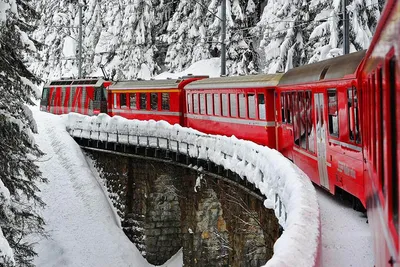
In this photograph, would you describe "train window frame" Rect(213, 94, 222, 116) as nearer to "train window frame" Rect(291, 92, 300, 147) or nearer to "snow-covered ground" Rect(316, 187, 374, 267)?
"train window frame" Rect(291, 92, 300, 147)

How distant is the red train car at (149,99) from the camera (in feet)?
94.8

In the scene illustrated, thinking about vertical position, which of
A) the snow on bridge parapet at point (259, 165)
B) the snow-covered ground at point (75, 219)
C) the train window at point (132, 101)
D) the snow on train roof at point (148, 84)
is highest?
the snow on train roof at point (148, 84)

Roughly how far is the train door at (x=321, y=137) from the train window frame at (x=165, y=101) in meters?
17.2

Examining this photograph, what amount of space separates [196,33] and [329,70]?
117 ft

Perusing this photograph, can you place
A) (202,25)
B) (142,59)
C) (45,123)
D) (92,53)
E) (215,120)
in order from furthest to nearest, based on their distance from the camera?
(92,53) → (142,59) → (202,25) → (45,123) → (215,120)

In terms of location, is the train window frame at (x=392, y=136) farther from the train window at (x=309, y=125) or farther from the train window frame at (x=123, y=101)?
the train window frame at (x=123, y=101)

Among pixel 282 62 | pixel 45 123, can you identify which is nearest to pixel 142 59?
pixel 45 123

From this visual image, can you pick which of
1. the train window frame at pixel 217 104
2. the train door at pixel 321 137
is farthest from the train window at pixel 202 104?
the train door at pixel 321 137

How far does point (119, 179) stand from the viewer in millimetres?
30719

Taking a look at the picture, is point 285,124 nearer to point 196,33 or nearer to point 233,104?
point 233,104

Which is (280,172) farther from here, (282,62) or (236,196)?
(282,62)

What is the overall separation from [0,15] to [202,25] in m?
31.6

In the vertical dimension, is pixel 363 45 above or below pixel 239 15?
below

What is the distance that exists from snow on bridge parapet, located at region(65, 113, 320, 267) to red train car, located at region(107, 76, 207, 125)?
154 centimetres
